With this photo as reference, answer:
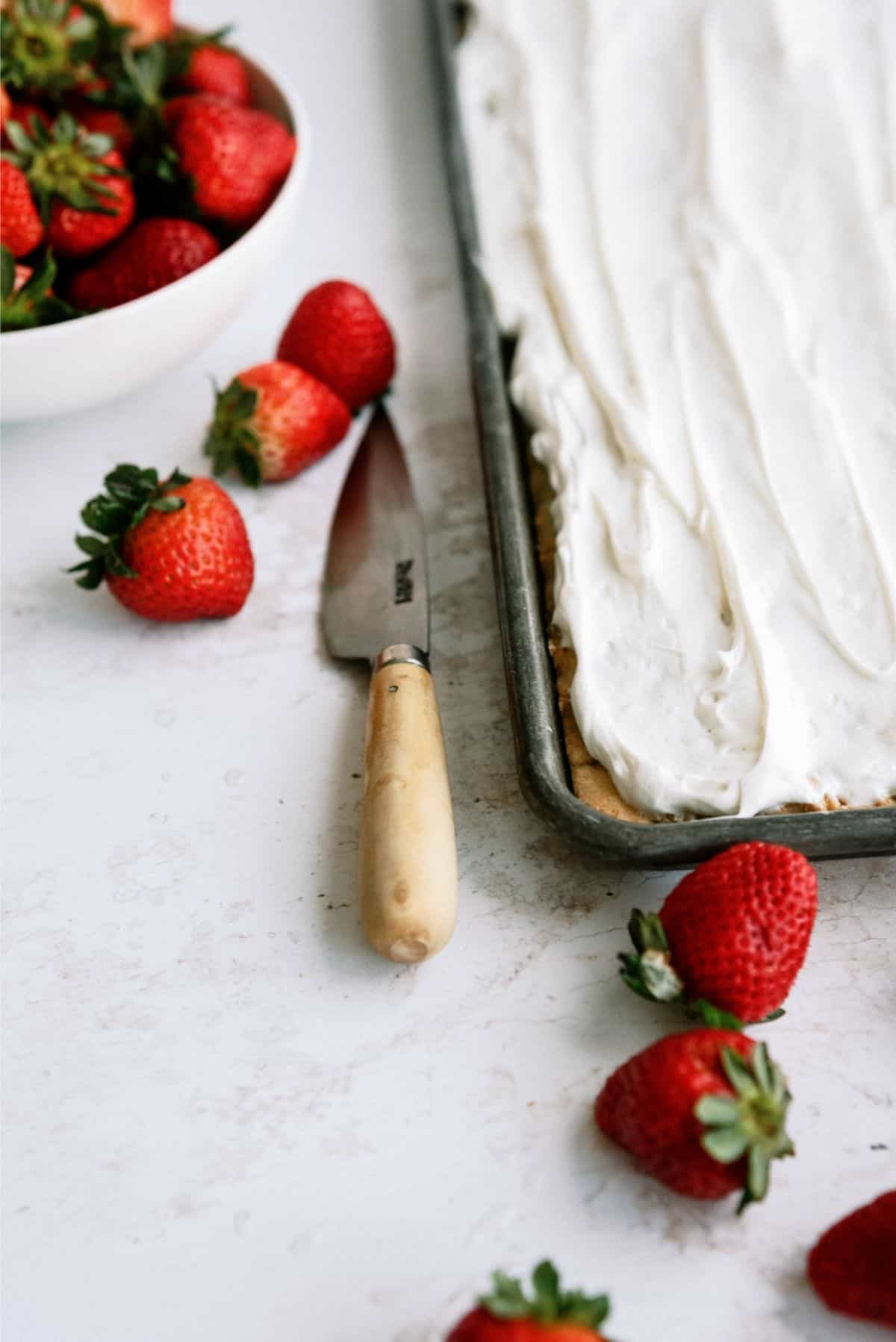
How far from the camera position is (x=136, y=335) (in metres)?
1.35

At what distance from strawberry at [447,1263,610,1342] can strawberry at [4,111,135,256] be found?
1.09 meters

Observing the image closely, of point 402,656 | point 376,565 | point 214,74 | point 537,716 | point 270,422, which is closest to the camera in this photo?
point 537,716

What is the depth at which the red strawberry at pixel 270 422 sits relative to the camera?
1387 mm

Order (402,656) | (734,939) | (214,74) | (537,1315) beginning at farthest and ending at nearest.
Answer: (214,74), (402,656), (734,939), (537,1315)

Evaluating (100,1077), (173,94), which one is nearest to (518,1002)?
(100,1077)

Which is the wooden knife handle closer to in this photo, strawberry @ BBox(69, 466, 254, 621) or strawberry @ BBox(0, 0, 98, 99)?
strawberry @ BBox(69, 466, 254, 621)

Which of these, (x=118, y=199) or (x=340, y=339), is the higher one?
(x=118, y=199)

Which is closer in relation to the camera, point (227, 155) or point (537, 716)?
point (537, 716)

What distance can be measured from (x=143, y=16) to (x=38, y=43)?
135mm

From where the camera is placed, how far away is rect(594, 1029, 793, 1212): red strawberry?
809mm

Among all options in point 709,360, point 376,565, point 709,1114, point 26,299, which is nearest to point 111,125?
point 26,299

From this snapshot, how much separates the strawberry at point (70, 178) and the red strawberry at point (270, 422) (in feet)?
0.70

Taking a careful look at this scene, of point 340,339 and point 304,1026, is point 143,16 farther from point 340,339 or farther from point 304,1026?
point 304,1026

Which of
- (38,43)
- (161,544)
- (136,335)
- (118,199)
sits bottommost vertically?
(161,544)
